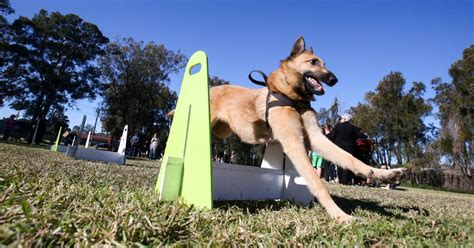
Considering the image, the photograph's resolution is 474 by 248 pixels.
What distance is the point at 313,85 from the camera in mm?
3205

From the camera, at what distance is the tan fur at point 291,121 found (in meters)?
2.39

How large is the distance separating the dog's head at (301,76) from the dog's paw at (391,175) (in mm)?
1163

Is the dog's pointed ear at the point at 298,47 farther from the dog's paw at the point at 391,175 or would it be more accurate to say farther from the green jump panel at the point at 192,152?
the dog's paw at the point at 391,175

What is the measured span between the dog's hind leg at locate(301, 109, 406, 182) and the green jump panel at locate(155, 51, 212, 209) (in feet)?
4.07

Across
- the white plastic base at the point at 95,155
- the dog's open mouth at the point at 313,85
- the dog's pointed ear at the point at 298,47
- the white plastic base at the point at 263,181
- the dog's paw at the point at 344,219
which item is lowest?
the dog's paw at the point at 344,219

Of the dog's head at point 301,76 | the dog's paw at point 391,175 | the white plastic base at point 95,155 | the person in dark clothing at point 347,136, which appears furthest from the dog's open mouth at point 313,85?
the white plastic base at point 95,155

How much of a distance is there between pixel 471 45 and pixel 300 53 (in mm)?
32398

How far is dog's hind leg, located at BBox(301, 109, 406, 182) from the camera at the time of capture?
235 centimetres

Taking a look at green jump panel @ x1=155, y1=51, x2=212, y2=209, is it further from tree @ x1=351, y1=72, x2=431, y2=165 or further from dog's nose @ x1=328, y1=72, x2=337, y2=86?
tree @ x1=351, y1=72, x2=431, y2=165

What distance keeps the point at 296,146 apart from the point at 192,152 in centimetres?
99

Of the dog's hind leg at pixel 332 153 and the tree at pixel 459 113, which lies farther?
the tree at pixel 459 113

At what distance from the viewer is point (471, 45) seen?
26.6 metres

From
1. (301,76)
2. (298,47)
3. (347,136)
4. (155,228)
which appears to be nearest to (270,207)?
→ (155,228)

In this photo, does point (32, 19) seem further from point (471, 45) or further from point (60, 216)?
point (471, 45)
